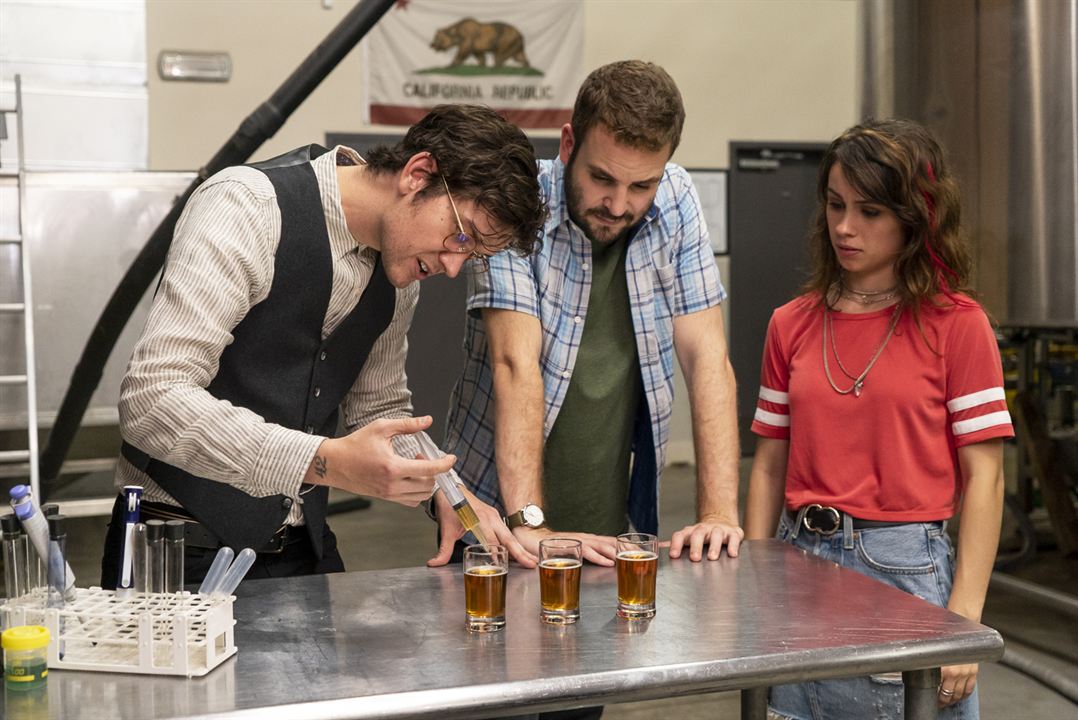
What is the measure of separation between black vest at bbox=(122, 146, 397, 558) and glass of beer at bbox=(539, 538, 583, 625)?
1.30 feet

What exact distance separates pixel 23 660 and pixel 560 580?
680mm

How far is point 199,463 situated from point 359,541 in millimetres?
4468

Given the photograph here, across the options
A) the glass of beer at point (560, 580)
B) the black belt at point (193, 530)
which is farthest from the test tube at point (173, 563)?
the glass of beer at point (560, 580)

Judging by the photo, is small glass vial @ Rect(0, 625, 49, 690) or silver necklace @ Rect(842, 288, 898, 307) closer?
small glass vial @ Rect(0, 625, 49, 690)

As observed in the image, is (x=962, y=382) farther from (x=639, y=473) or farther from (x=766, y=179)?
(x=766, y=179)

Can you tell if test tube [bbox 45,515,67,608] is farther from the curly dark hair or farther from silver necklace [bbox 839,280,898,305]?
silver necklace [bbox 839,280,898,305]

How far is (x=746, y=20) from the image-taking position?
27.1ft

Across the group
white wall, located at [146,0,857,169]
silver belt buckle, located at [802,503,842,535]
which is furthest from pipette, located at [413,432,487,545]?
white wall, located at [146,0,857,169]

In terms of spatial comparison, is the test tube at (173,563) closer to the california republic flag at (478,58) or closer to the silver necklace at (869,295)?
the silver necklace at (869,295)

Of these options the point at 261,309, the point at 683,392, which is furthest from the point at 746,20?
the point at 261,309

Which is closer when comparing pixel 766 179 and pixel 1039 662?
pixel 1039 662

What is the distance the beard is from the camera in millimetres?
2051

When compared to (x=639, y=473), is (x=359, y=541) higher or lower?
lower

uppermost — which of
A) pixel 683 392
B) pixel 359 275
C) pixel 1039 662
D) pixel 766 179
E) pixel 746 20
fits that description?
pixel 746 20
